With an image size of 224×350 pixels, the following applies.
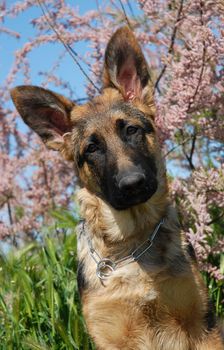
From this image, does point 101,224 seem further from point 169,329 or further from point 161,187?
point 169,329

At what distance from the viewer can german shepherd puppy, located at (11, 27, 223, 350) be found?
175 inches

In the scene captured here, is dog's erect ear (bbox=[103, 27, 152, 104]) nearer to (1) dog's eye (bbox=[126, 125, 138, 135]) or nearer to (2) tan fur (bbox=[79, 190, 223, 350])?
(1) dog's eye (bbox=[126, 125, 138, 135])

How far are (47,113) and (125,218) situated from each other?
1.02 m

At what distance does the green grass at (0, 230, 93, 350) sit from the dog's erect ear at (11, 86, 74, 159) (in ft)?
4.12

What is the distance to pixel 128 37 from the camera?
4668 millimetres

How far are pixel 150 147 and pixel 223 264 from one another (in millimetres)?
1614

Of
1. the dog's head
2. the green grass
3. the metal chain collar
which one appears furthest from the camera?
the green grass

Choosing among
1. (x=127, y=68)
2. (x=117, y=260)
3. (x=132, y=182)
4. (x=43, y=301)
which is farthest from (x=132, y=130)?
(x=43, y=301)

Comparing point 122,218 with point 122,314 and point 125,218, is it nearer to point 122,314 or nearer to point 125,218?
point 125,218

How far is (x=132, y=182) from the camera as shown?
4207mm

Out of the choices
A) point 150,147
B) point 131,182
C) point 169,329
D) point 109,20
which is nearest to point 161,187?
point 150,147

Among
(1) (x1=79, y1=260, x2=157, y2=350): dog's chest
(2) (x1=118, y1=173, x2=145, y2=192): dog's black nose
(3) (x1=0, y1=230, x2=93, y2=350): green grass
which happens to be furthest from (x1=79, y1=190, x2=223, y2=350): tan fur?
(2) (x1=118, y1=173, x2=145, y2=192): dog's black nose

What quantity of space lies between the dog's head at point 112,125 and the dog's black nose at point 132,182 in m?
0.01

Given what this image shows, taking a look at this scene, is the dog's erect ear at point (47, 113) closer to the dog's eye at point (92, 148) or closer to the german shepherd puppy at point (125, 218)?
the german shepherd puppy at point (125, 218)
